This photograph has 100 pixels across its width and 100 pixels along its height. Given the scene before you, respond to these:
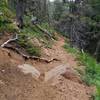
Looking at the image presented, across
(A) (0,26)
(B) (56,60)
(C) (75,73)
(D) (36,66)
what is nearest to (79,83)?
(C) (75,73)

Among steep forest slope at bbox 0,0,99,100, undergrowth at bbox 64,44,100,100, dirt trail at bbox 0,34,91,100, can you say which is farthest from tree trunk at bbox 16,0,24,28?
dirt trail at bbox 0,34,91,100

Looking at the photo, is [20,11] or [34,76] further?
[20,11]

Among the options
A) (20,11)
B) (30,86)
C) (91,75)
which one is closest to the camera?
(30,86)

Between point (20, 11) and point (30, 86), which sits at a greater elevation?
point (20, 11)

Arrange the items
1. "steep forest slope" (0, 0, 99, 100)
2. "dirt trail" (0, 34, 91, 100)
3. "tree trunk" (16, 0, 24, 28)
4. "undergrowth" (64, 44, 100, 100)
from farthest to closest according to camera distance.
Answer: "tree trunk" (16, 0, 24, 28) < "undergrowth" (64, 44, 100, 100) < "steep forest slope" (0, 0, 99, 100) < "dirt trail" (0, 34, 91, 100)

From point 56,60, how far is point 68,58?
1300 mm

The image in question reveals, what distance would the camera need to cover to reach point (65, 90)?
832 centimetres

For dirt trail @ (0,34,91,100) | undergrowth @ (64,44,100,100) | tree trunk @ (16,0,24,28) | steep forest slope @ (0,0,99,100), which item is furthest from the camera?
tree trunk @ (16,0,24,28)

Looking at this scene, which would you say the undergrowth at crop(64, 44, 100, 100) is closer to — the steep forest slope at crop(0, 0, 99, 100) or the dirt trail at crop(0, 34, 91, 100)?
the steep forest slope at crop(0, 0, 99, 100)

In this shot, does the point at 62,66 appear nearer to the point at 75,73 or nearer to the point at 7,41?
the point at 75,73

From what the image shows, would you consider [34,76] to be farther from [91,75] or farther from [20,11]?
[20,11]

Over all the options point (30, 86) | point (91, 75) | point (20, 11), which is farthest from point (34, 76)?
point (20, 11)

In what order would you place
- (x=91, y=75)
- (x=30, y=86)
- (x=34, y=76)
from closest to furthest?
1. (x=30, y=86)
2. (x=34, y=76)
3. (x=91, y=75)

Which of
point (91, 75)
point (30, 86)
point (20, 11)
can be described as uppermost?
point (20, 11)
